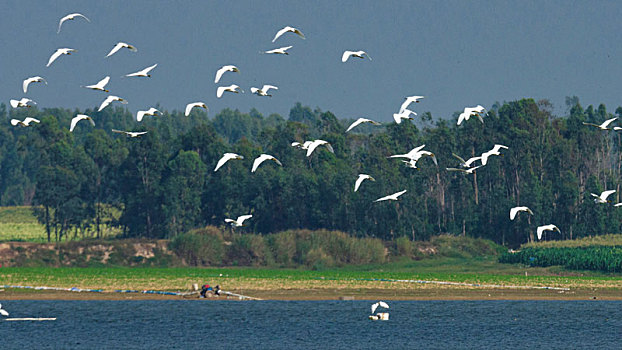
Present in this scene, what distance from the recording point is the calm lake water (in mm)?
45750

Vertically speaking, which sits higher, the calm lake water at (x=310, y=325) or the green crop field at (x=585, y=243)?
the green crop field at (x=585, y=243)

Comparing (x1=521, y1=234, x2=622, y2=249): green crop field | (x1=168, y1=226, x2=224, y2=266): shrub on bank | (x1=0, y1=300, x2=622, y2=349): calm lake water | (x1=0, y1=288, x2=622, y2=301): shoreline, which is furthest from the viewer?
(x1=521, y1=234, x2=622, y2=249): green crop field

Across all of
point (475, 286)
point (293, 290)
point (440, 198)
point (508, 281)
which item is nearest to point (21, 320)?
point (293, 290)

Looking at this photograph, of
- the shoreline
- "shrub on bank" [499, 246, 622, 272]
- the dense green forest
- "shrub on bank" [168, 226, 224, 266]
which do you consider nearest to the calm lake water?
the shoreline

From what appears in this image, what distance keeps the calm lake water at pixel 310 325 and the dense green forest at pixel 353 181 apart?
4942cm

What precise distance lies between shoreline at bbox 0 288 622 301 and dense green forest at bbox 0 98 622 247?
42.1 metres

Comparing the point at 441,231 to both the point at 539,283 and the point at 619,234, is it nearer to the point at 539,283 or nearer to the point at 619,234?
the point at 619,234

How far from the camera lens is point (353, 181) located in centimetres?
11438

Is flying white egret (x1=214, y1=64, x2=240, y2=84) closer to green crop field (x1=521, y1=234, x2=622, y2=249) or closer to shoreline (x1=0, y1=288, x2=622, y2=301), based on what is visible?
shoreline (x1=0, y1=288, x2=622, y2=301)

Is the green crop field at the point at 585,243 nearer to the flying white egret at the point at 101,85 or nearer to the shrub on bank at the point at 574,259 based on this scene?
the shrub on bank at the point at 574,259

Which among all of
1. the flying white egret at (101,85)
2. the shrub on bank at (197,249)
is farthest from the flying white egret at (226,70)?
the shrub on bank at (197,249)

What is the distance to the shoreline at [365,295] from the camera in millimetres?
59625

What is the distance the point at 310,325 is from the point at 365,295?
37.6 feet

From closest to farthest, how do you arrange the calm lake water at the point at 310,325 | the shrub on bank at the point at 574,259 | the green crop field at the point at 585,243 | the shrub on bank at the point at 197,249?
1. the calm lake water at the point at 310,325
2. the shrub on bank at the point at 574,259
3. the shrub on bank at the point at 197,249
4. the green crop field at the point at 585,243
